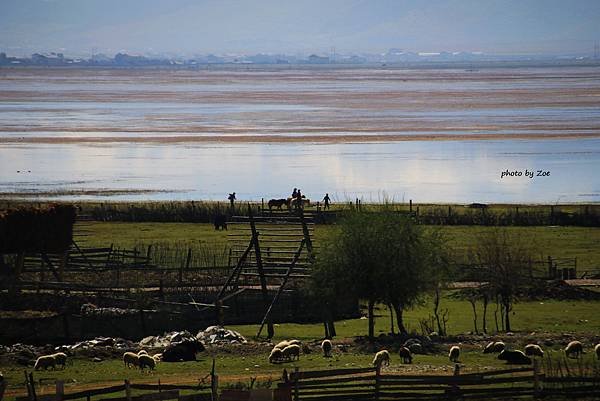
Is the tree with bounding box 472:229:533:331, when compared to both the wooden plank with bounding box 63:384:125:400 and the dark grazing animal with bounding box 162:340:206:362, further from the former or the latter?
the wooden plank with bounding box 63:384:125:400

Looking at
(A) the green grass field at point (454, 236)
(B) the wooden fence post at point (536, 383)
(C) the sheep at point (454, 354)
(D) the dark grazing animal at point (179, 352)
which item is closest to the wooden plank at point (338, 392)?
(B) the wooden fence post at point (536, 383)

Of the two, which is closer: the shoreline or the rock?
the rock

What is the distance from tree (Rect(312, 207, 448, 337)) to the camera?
3262cm

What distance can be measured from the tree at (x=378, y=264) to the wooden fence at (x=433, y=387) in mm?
8842

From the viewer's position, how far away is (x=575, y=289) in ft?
126

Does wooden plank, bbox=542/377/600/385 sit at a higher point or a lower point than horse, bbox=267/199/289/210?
lower

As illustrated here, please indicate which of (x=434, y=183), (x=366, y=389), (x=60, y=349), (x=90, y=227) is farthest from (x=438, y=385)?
(x=434, y=183)

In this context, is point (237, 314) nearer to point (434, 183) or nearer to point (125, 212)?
point (125, 212)

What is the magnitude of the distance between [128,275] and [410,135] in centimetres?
5870

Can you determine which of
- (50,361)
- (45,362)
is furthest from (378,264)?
(45,362)

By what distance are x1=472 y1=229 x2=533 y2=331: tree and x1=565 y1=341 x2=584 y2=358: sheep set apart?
5.83 meters

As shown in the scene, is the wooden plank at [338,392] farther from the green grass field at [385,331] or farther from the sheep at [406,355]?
the sheep at [406,355]

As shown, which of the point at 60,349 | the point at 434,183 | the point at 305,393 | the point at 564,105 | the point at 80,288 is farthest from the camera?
the point at 564,105

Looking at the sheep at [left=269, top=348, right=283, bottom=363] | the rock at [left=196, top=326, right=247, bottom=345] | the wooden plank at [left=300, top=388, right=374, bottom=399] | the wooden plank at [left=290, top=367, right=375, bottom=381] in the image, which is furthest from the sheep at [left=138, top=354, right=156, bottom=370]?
the wooden plank at [left=290, top=367, right=375, bottom=381]
